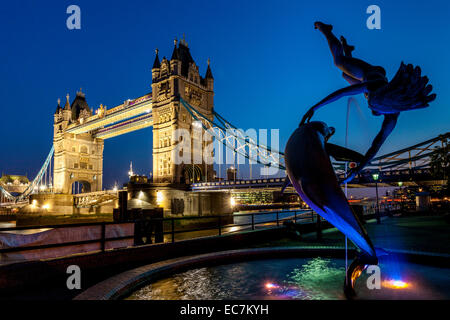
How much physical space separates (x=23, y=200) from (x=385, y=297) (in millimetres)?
87744

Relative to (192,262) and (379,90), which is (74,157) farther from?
(379,90)

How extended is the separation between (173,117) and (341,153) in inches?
1849

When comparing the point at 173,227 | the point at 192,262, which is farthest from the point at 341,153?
the point at 173,227

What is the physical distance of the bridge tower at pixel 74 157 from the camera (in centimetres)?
7319

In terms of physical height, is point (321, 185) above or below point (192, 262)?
above

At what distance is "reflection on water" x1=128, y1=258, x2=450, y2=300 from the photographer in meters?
4.62

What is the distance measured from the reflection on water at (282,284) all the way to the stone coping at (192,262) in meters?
0.17

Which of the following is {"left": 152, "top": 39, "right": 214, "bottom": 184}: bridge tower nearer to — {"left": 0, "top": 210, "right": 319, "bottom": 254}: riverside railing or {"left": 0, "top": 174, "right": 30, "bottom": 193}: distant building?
{"left": 0, "top": 210, "right": 319, "bottom": 254}: riverside railing

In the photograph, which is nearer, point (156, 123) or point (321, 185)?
point (321, 185)

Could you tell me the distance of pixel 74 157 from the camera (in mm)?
74688

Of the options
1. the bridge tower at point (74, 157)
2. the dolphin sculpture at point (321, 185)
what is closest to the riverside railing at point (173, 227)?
the dolphin sculpture at point (321, 185)

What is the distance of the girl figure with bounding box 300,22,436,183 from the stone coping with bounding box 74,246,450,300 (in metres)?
3.01
